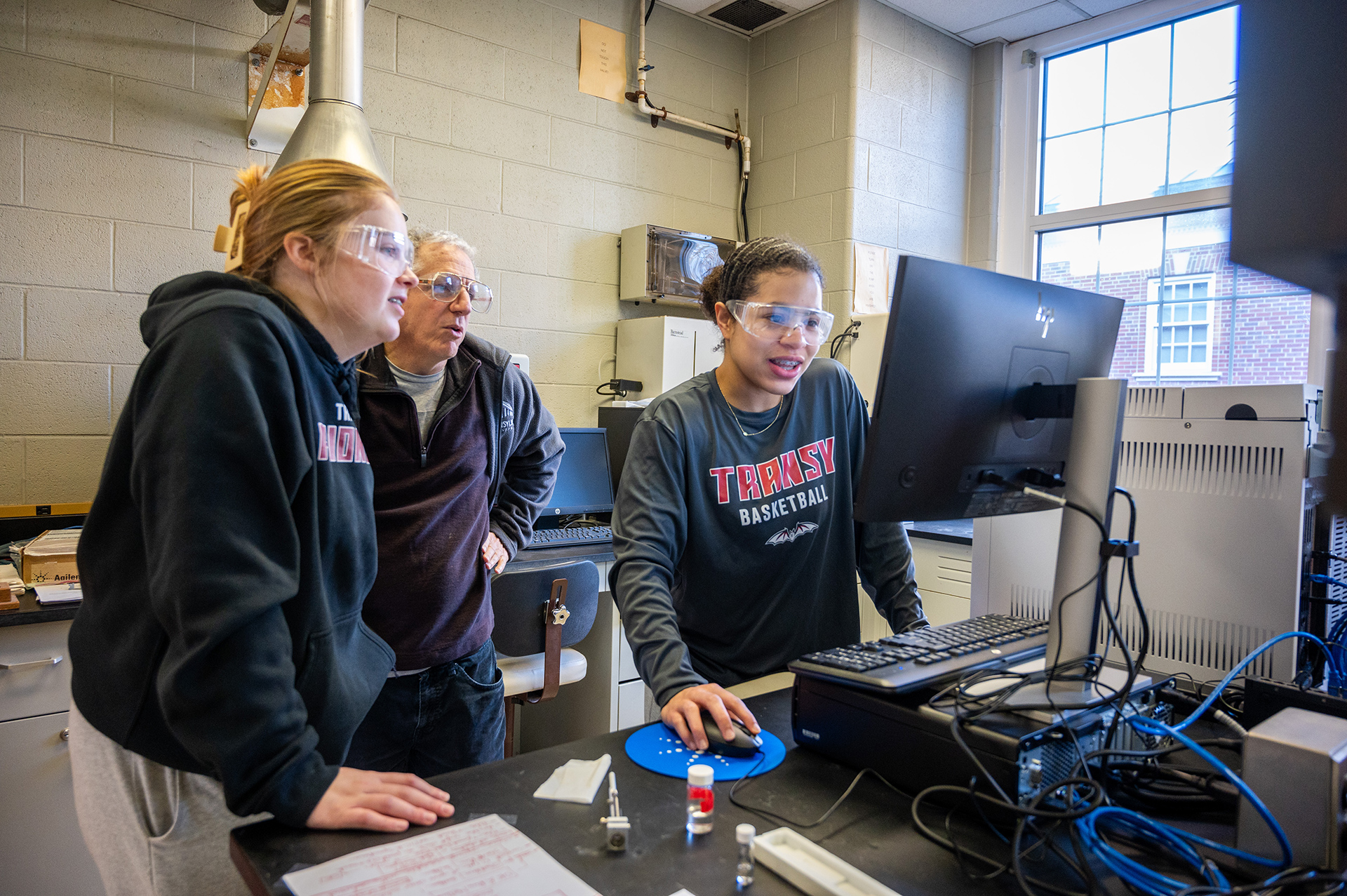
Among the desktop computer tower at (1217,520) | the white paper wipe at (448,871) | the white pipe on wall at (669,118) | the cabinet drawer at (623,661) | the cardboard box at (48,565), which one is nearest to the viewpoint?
the white paper wipe at (448,871)

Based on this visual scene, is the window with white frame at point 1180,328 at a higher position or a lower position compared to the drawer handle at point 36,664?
higher

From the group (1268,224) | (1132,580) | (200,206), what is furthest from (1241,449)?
(200,206)

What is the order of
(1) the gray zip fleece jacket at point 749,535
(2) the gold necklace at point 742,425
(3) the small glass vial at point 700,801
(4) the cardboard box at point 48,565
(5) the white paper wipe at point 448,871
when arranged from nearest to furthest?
(5) the white paper wipe at point 448,871 < (3) the small glass vial at point 700,801 < (1) the gray zip fleece jacket at point 749,535 < (2) the gold necklace at point 742,425 < (4) the cardboard box at point 48,565

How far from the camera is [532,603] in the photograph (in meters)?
1.92

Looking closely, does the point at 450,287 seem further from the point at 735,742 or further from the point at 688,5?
the point at 688,5

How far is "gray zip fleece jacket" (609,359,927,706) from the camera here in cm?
132

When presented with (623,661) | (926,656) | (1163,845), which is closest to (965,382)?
(926,656)

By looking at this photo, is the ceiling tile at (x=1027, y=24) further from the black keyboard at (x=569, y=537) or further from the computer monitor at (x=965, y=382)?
the computer monitor at (x=965, y=382)

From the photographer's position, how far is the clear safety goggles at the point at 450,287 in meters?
1.65

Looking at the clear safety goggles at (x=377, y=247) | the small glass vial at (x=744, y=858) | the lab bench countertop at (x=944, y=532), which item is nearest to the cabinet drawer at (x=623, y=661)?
the lab bench countertop at (x=944, y=532)

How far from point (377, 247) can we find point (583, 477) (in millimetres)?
1879

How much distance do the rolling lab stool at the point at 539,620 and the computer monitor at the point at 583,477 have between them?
732 millimetres

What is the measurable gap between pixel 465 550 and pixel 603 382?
1798 mm

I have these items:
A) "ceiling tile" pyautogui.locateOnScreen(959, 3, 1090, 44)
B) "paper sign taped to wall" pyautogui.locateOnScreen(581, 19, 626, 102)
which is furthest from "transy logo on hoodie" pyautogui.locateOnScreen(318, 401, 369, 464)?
"ceiling tile" pyautogui.locateOnScreen(959, 3, 1090, 44)
